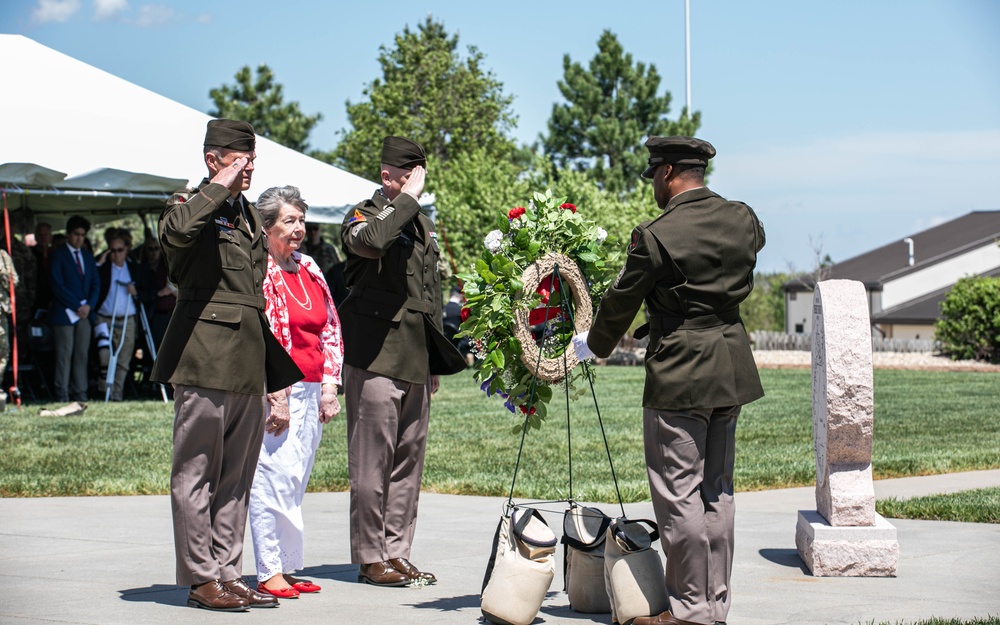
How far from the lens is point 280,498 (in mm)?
6047

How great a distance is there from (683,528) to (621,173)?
44506 mm

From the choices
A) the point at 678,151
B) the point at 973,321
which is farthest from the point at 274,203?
the point at 973,321

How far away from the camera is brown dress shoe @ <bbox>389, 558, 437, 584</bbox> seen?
6.20 meters

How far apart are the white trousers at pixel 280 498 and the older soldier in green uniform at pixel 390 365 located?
0.28m

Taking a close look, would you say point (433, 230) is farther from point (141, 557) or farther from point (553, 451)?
point (553, 451)

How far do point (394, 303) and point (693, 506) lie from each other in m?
2.03

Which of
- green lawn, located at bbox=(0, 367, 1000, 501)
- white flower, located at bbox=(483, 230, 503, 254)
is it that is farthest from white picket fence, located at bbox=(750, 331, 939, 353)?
white flower, located at bbox=(483, 230, 503, 254)

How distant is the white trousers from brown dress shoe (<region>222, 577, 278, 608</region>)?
275mm

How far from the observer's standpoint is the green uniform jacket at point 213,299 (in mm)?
5395

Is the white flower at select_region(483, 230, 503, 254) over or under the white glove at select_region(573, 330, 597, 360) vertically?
over

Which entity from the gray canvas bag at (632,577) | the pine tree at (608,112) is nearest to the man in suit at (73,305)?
the gray canvas bag at (632,577)

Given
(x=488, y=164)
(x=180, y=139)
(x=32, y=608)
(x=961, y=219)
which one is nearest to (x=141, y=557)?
(x=32, y=608)

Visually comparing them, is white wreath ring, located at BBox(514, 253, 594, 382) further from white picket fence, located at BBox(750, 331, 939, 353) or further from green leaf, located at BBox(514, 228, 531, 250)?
white picket fence, located at BBox(750, 331, 939, 353)

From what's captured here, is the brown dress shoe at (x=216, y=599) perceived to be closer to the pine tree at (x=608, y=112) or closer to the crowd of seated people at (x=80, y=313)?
the crowd of seated people at (x=80, y=313)
